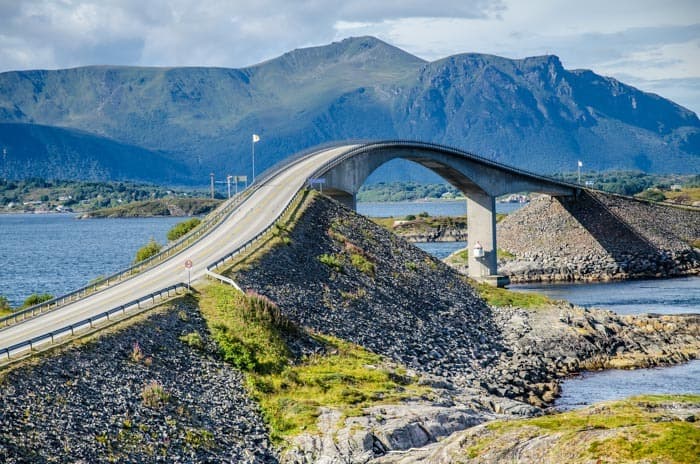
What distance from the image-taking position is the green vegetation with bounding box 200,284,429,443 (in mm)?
42312

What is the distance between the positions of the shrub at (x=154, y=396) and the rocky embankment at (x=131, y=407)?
4cm

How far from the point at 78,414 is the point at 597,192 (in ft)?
409

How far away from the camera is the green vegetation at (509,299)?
269 feet

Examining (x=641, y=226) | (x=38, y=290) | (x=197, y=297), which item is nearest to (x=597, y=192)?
(x=641, y=226)

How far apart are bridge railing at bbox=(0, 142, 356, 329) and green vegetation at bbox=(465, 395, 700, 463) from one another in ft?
86.2

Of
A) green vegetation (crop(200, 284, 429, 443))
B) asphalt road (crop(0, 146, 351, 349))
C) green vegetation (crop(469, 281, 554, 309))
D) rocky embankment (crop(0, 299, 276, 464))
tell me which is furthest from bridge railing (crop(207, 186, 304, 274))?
green vegetation (crop(469, 281, 554, 309))

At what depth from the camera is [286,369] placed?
4756 centimetres

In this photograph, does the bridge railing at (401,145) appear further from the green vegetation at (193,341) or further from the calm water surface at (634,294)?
the green vegetation at (193,341)

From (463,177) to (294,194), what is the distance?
143 feet

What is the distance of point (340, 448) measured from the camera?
124 ft

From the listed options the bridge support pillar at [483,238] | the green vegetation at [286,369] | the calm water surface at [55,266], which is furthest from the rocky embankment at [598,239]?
the green vegetation at [286,369]

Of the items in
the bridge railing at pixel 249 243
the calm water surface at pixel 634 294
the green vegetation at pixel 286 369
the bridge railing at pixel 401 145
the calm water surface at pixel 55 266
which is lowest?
the calm water surface at pixel 634 294

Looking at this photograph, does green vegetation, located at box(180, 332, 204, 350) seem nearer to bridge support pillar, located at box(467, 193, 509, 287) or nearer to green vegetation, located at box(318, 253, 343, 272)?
green vegetation, located at box(318, 253, 343, 272)

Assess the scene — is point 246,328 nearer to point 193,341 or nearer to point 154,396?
point 193,341
